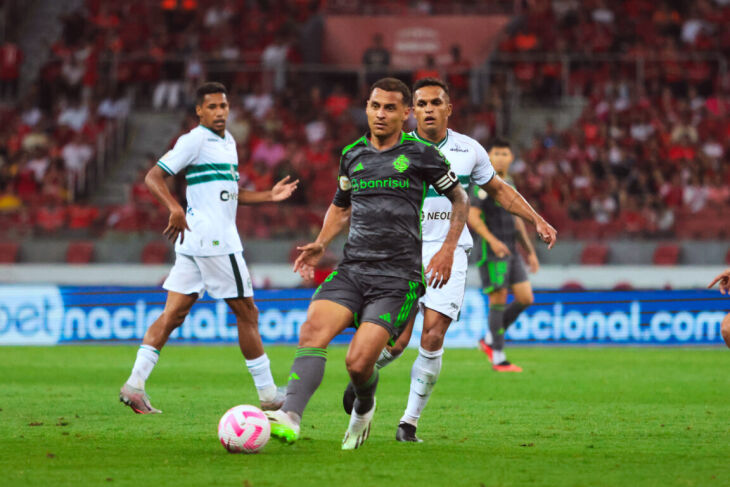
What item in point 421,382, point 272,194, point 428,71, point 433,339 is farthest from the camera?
point 428,71

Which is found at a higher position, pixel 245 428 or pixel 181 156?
pixel 181 156

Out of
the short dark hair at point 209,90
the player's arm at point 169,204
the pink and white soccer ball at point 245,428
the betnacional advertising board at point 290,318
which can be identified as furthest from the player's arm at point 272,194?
the betnacional advertising board at point 290,318

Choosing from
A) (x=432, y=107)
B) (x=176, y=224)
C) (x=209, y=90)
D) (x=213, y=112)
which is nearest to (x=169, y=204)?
(x=176, y=224)

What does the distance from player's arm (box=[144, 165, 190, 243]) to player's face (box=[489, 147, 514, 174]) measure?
15.7ft

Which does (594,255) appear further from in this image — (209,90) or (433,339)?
(433,339)

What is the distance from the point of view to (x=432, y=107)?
7926mm

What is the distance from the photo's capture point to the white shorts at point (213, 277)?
8.99 metres

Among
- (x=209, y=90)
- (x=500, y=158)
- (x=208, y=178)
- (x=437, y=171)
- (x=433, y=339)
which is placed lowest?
(x=433, y=339)

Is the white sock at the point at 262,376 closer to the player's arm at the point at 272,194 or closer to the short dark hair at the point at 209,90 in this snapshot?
the player's arm at the point at 272,194

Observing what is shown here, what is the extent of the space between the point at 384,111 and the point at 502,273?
256 inches

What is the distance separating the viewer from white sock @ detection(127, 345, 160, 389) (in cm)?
884

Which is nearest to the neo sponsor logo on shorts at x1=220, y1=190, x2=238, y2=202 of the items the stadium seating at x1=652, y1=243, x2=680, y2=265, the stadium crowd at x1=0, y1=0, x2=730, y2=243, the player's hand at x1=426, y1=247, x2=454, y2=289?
the player's hand at x1=426, y1=247, x2=454, y2=289

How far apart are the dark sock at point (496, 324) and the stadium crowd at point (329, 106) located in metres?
5.87

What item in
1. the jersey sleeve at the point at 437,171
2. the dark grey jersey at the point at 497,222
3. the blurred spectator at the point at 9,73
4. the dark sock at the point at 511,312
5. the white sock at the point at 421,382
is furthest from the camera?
the blurred spectator at the point at 9,73
